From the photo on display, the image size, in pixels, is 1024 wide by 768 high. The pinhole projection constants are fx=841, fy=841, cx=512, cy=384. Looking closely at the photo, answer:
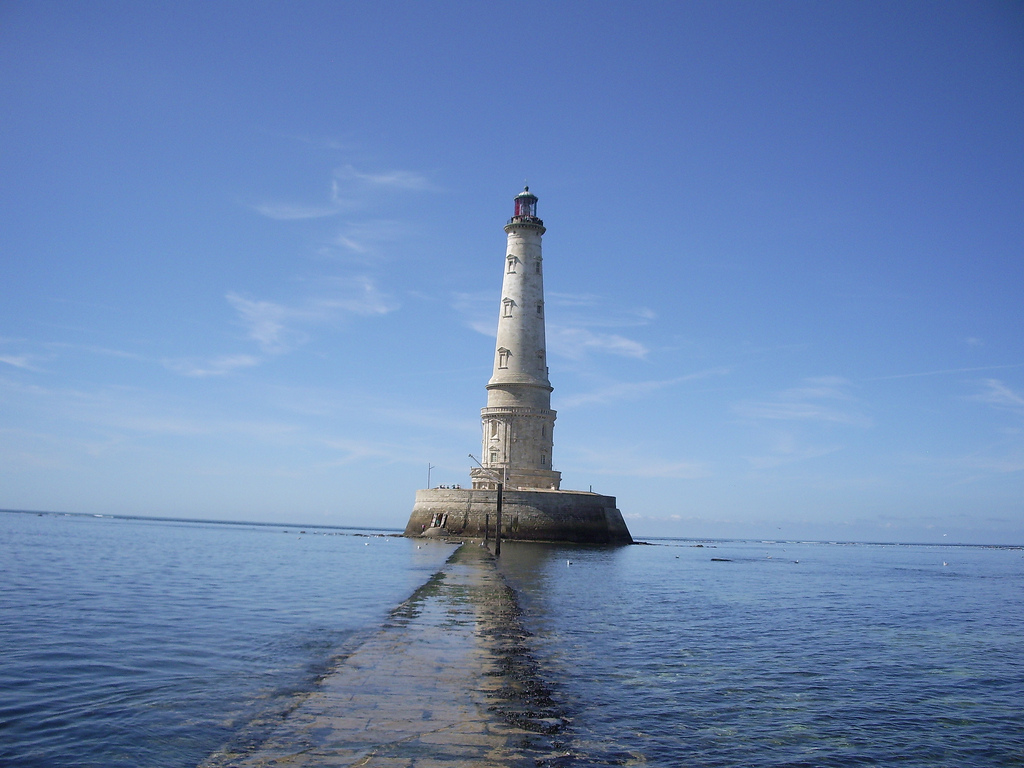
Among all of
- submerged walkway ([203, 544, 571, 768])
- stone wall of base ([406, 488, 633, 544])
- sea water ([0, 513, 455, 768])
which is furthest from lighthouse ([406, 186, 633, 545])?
submerged walkway ([203, 544, 571, 768])

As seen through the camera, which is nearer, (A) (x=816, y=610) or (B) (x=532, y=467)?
(A) (x=816, y=610)

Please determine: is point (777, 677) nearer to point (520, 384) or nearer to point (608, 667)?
point (608, 667)

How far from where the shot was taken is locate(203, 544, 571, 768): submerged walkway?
27.4 feet

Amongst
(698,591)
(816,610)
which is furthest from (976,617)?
(698,591)

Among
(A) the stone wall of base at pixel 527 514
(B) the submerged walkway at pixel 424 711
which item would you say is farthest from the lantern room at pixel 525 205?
(B) the submerged walkway at pixel 424 711

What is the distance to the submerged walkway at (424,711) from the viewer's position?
8352 mm

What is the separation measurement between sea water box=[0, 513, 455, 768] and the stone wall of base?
24342 mm

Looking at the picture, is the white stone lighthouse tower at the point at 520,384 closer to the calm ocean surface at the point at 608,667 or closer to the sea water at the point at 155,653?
the sea water at the point at 155,653

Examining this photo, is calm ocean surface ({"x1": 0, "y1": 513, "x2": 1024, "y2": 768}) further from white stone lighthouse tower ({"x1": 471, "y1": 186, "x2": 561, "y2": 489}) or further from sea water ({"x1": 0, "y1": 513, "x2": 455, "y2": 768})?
white stone lighthouse tower ({"x1": 471, "y1": 186, "x2": 561, "y2": 489})

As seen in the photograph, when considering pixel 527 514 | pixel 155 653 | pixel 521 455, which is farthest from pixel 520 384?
pixel 155 653

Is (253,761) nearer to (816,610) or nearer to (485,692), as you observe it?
(485,692)

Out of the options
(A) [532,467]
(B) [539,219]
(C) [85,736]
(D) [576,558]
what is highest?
(B) [539,219]

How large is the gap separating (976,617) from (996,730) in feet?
54.6

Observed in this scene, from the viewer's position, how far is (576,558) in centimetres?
4484
